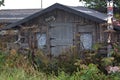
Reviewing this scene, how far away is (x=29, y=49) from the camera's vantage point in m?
14.9

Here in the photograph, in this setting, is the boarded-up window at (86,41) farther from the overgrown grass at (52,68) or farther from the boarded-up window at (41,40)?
the boarded-up window at (41,40)

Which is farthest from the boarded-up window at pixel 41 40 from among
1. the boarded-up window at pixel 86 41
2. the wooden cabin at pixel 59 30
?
the boarded-up window at pixel 86 41

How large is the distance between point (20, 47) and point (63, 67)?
344cm

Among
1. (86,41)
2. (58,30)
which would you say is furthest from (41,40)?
(86,41)

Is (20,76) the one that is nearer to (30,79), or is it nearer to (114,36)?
(30,79)

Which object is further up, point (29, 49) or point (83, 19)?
point (83, 19)

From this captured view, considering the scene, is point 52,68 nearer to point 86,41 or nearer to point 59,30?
point 86,41

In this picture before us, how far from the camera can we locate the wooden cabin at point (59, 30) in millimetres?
14961

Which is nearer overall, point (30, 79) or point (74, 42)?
point (30, 79)

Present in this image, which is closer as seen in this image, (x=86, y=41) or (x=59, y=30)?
(x=86, y=41)

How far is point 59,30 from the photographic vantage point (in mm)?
15680

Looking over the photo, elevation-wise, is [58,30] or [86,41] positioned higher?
[58,30]

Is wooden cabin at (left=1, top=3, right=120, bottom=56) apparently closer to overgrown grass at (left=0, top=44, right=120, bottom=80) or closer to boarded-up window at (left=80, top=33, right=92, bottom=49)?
boarded-up window at (left=80, top=33, right=92, bottom=49)

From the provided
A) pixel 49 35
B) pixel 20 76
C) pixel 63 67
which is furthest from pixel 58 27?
pixel 20 76
